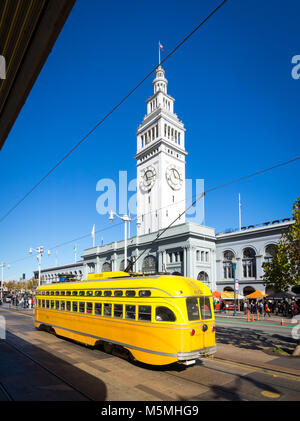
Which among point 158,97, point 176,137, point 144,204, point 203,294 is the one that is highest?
point 158,97

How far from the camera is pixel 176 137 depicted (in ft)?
246

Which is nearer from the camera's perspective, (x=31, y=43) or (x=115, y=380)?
(x=31, y=43)

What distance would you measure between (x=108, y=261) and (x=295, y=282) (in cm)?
5437

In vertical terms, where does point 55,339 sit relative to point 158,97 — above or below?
below

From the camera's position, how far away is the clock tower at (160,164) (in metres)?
64.8

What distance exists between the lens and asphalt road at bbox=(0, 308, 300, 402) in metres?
7.75

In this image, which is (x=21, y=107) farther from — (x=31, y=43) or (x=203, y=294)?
(x=203, y=294)

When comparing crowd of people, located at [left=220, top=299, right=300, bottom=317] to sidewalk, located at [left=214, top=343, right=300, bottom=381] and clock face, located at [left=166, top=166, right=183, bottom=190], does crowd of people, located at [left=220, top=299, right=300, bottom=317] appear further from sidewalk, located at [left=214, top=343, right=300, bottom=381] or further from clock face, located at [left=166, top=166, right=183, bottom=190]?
clock face, located at [left=166, top=166, right=183, bottom=190]

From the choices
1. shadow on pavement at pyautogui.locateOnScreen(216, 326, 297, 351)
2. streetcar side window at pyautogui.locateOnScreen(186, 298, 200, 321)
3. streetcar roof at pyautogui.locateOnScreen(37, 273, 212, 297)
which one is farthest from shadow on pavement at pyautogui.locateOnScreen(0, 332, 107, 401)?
shadow on pavement at pyautogui.locateOnScreen(216, 326, 297, 351)

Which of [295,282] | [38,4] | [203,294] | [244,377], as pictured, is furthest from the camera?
[295,282]

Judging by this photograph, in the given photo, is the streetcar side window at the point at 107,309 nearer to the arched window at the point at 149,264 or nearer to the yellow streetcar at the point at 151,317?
the yellow streetcar at the point at 151,317

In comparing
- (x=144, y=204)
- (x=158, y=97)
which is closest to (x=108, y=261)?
(x=144, y=204)

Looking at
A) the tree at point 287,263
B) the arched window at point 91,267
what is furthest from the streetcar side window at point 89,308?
the arched window at point 91,267

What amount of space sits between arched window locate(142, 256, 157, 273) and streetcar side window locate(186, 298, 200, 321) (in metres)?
42.2
